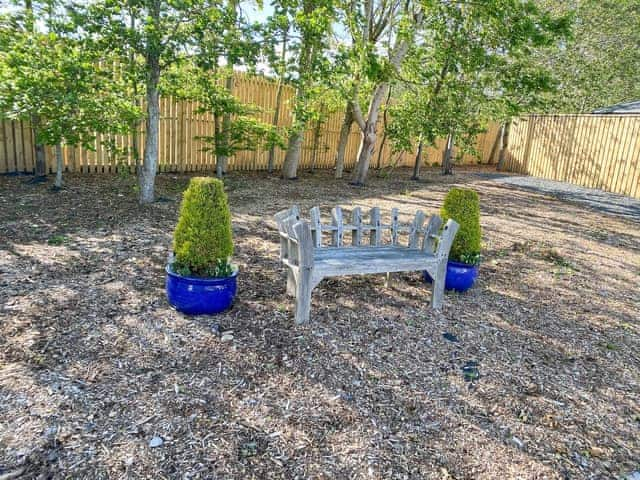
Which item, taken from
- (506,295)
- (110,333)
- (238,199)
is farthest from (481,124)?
(110,333)

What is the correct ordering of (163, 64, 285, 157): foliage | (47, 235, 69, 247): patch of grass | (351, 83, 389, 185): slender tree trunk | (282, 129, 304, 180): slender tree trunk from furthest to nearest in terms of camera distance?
(351, 83, 389, 185): slender tree trunk → (282, 129, 304, 180): slender tree trunk → (163, 64, 285, 157): foliage → (47, 235, 69, 247): patch of grass

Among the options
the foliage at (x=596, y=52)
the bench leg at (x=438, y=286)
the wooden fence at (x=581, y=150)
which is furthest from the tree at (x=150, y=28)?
the foliage at (x=596, y=52)

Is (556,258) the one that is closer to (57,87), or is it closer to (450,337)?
(450,337)

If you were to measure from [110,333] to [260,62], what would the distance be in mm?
4911

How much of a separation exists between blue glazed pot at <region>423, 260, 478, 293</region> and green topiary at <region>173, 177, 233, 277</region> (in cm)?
207

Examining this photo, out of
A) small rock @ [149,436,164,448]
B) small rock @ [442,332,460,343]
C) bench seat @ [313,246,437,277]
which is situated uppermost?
Result: bench seat @ [313,246,437,277]

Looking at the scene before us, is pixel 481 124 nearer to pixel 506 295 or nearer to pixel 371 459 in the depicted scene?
pixel 506 295

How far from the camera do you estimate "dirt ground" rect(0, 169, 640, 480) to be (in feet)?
6.73

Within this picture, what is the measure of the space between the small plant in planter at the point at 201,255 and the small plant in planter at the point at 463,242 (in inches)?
81.8

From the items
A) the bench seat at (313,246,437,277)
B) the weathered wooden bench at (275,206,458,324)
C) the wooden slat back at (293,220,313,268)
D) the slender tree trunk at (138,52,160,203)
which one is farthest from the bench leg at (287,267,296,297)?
the slender tree trunk at (138,52,160,203)

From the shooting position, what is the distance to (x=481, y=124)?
12.6m

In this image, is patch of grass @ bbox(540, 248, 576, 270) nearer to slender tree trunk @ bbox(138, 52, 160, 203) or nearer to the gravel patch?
the gravel patch

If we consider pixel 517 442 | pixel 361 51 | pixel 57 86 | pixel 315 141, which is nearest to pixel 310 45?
pixel 361 51

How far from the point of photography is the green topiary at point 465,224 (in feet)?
13.3
